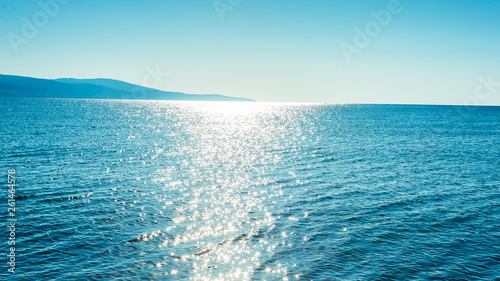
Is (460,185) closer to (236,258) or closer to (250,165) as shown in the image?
(250,165)

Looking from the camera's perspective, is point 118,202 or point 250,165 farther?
point 250,165

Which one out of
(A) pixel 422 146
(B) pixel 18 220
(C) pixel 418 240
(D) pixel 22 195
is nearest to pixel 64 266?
(B) pixel 18 220

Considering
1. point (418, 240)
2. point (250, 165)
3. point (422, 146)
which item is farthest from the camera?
point (422, 146)

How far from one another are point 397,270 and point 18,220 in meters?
28.0

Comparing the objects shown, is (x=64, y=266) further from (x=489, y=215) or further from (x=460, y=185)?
(x=460, y=185)

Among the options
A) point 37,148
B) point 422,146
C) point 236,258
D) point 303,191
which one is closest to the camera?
point 236,258

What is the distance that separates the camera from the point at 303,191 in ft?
117

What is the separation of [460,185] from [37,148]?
67466mm

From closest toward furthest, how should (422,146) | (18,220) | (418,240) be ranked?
(418,240)
(18,220)
(422,146)

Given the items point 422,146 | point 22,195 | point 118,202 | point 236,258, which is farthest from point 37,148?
point 422,146

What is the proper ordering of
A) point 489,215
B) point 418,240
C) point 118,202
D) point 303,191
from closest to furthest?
point 418,240 → point 489,215 → point 118,202 → point 303,191

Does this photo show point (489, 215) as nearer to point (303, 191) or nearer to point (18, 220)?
point (303, 191)

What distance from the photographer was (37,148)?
190 feet

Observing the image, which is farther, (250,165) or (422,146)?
(422,146)
